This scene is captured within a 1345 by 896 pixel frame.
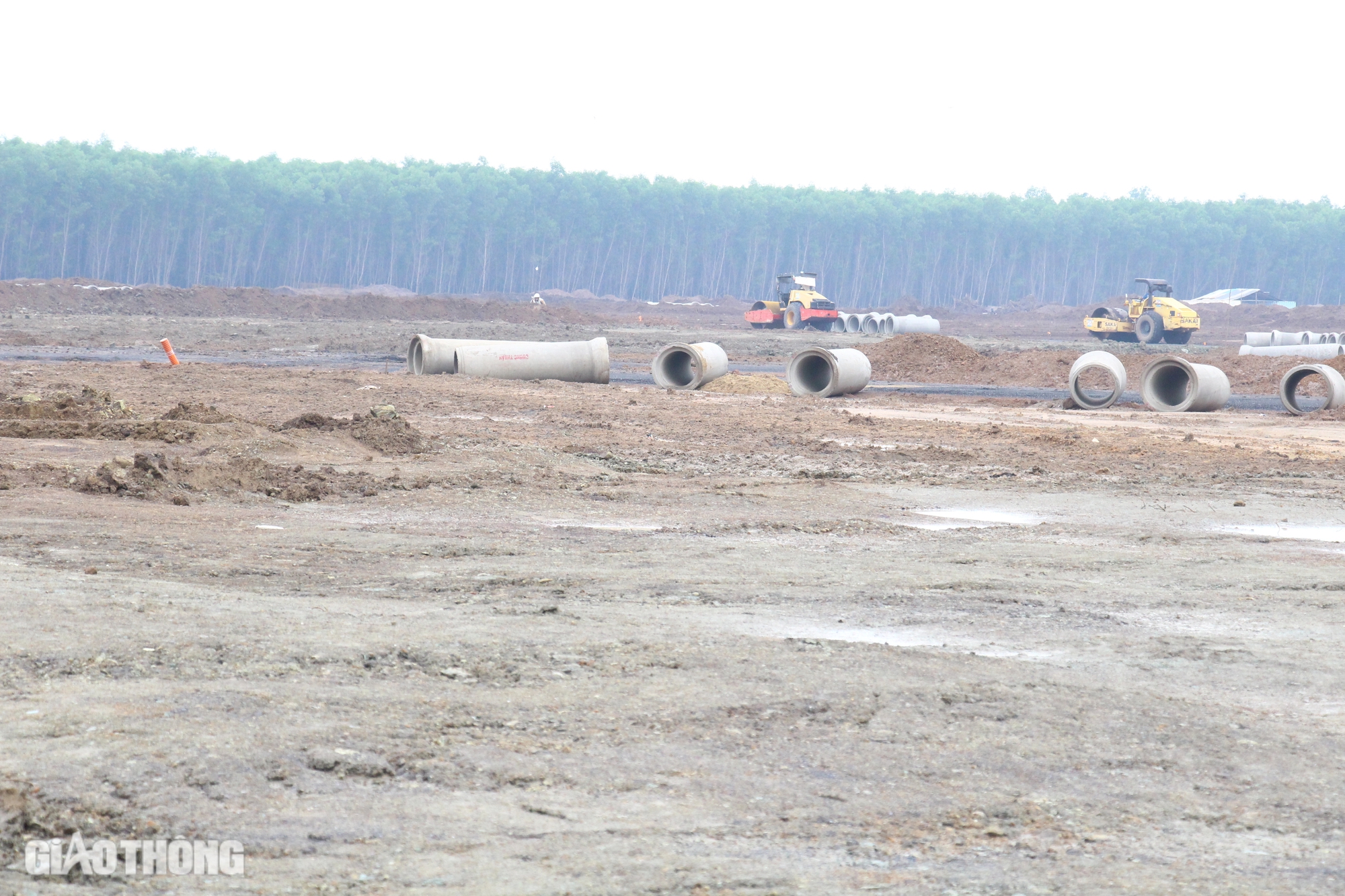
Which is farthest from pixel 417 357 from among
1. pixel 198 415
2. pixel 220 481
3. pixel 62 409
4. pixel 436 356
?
pixel 220 481

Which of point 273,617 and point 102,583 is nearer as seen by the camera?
point 273,617

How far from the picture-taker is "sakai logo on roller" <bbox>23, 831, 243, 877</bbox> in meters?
3.59

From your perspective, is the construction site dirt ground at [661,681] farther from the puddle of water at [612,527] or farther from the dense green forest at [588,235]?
the dense green forest at [588,235]

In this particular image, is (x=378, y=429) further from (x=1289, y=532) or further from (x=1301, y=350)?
(x=1301, y=350)

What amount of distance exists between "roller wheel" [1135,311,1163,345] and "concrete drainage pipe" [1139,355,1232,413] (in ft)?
89.1

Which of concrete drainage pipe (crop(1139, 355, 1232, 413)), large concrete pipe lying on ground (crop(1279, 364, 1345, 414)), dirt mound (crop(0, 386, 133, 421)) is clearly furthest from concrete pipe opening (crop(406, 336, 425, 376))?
large concrete pipe lying on ground (crop(1279, 364, 1345, 414))

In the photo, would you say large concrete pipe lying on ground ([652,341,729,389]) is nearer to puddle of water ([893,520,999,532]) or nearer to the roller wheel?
puddle of water ([893,520,999,532])

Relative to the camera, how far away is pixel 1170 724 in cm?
538

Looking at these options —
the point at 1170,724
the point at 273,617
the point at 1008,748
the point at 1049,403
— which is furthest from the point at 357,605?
the point at 1049,403

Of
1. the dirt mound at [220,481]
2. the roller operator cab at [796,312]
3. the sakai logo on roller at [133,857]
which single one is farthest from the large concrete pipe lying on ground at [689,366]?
the roller operator cab at [796,312]

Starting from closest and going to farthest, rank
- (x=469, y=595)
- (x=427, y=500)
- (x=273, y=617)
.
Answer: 1. (x=273, y=617)
2. (x=469, y=595)
3. (x=427, y=500)

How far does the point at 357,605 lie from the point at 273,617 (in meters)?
0.64

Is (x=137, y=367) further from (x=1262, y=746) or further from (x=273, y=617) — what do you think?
(x=1262, y=746)

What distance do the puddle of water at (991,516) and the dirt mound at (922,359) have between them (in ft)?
68.9
